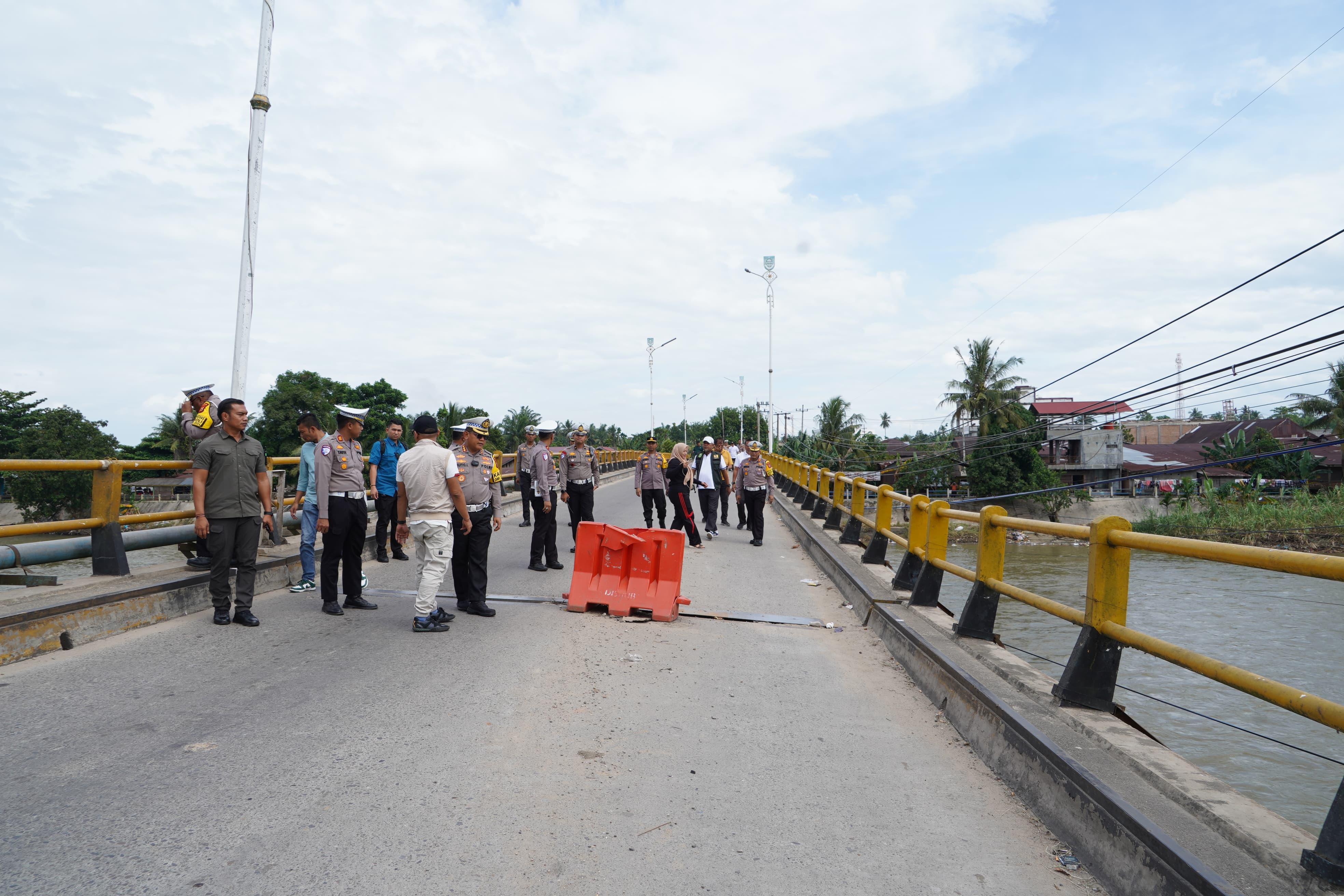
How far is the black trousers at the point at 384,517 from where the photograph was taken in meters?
10.8

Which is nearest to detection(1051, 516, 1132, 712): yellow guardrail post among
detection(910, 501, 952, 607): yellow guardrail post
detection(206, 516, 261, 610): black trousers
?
detection(910, 501, 952, 607): yellow guardrail post

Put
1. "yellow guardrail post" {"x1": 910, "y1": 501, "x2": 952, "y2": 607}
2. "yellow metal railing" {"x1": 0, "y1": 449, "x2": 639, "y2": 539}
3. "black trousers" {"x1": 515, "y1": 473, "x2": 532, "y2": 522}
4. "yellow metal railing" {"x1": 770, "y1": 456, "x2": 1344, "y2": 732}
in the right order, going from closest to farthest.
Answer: "yellow metal railing" {"x1": 770, "y1": 456, "x2": 1344, "y2": 732}, "yellow metal railing" {"x1": 0, "y1": 449, "x2": 639, "y2": 539}, "yellow guardrail post" {"x1": 910, "y1": 501, "x2": 952, "y2": 607}, "black trousers" {"x1": 515, "y1": 473, "x2": 532, "y2": 522}

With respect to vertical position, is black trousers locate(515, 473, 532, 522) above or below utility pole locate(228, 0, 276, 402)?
below

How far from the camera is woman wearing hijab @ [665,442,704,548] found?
518 inches

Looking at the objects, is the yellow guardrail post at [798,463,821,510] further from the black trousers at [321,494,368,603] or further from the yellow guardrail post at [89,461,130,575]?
the yellow guardrail post at [89,461,130,575]

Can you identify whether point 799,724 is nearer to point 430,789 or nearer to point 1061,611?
point 1061,611

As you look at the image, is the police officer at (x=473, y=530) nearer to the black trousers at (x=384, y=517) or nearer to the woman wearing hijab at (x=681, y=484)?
the black trousers at (x=384, y=517)

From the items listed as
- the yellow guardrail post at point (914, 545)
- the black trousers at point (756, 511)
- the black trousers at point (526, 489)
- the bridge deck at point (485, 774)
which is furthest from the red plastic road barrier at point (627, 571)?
the black trousers at point (756, 511)

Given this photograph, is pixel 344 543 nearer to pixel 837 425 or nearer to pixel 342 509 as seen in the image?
pixel 342 509

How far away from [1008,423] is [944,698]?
6407 cm

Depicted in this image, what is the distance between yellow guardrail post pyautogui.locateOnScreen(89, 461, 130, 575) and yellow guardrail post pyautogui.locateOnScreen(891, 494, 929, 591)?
7.20m

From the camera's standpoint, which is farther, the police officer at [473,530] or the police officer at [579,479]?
the police officer at [579,479]

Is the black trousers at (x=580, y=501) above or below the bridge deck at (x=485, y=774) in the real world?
above

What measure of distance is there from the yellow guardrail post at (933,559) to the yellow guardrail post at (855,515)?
436 centimetres
